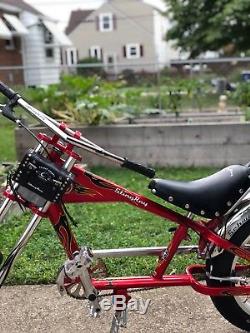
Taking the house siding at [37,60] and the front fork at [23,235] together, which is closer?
the front fork at [23,235]

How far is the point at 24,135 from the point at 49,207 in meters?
4.77

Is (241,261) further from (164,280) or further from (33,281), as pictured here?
(33,281)

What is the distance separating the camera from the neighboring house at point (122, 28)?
65.6 feet

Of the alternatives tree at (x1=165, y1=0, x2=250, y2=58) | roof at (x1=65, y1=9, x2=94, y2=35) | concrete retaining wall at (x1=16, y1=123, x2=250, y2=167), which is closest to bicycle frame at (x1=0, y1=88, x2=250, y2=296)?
concrete retaining wall at (x1=16, y1=123, x2=250, y2=167)

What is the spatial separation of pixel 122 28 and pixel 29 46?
10478 mm

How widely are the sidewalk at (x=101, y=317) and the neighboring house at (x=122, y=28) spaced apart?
14945 mm

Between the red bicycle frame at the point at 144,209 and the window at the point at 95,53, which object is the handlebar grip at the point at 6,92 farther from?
the window at the point at 95,53

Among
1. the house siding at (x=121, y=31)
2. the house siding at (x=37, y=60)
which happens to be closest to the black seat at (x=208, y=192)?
the house siding at (x=37, y=60)

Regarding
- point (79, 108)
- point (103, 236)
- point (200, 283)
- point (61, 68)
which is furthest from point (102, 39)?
point (200, 283)

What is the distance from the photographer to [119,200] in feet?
8.74

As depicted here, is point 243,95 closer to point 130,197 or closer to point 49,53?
point 130,197

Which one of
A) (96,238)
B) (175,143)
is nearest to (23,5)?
(175,143)

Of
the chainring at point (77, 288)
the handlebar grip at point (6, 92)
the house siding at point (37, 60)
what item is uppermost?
the house siding at point (37, 60)

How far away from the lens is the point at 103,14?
2422cm
